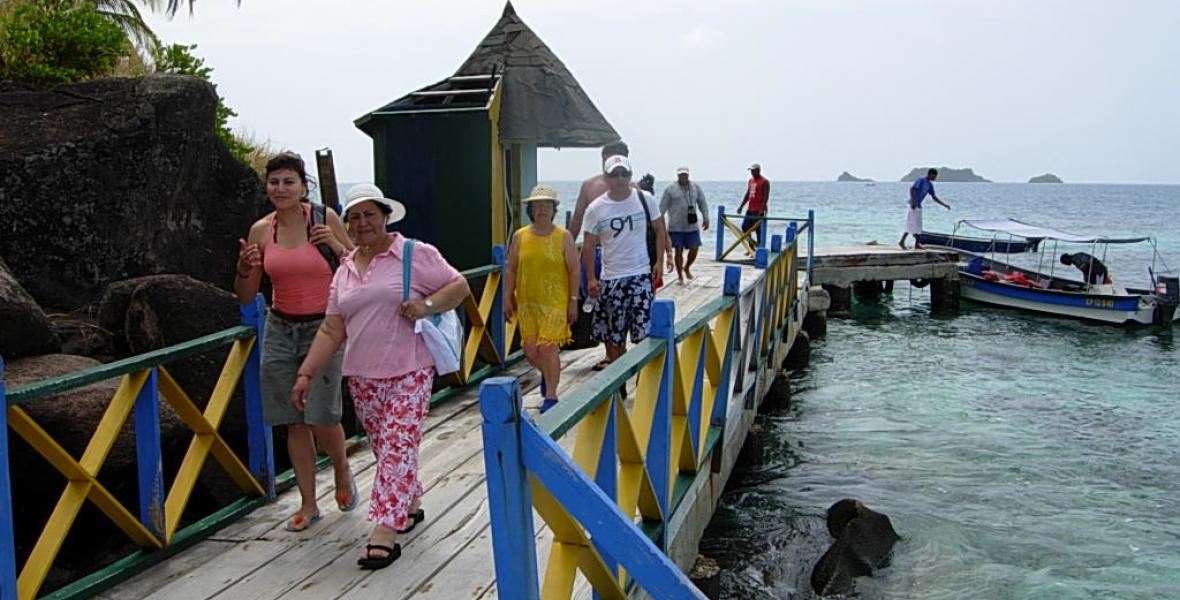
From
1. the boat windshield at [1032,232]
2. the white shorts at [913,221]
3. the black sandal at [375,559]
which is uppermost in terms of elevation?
the white shorts at [913,221]

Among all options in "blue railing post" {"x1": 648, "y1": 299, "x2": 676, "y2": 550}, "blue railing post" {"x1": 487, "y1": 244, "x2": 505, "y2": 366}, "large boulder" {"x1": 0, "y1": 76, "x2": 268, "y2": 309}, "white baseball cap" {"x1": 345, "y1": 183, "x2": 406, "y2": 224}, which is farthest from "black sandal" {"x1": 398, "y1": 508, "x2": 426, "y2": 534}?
"large boulder" {"x1": 0, "y1": 76, "x2": 268, "y2": 309}

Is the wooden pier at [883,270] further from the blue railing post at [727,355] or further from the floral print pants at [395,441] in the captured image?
the floral print pants at [395,441]

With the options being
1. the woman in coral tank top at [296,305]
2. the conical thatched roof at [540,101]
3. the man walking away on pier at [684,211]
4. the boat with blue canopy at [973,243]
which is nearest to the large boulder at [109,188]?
the conical thatched roof at [540,101]

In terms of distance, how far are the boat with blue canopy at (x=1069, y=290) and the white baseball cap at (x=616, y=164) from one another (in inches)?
660

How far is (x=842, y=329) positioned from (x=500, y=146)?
488 inches

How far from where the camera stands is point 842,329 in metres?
20.3

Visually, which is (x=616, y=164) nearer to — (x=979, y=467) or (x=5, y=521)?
(x=5, y=521)

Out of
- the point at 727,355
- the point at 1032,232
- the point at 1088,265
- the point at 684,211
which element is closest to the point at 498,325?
the point at 727,355

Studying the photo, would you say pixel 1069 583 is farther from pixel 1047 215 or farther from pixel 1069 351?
pixel 1047 215

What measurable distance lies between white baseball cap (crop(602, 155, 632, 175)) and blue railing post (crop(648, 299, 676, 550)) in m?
2.21

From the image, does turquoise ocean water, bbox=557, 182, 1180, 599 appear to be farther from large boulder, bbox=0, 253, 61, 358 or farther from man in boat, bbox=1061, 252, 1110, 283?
large boulder, bbox=0, 253, 61, 358

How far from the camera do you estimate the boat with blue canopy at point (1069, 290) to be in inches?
798

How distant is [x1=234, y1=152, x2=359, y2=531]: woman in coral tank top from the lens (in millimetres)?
4484

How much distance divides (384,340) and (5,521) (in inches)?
57.6
